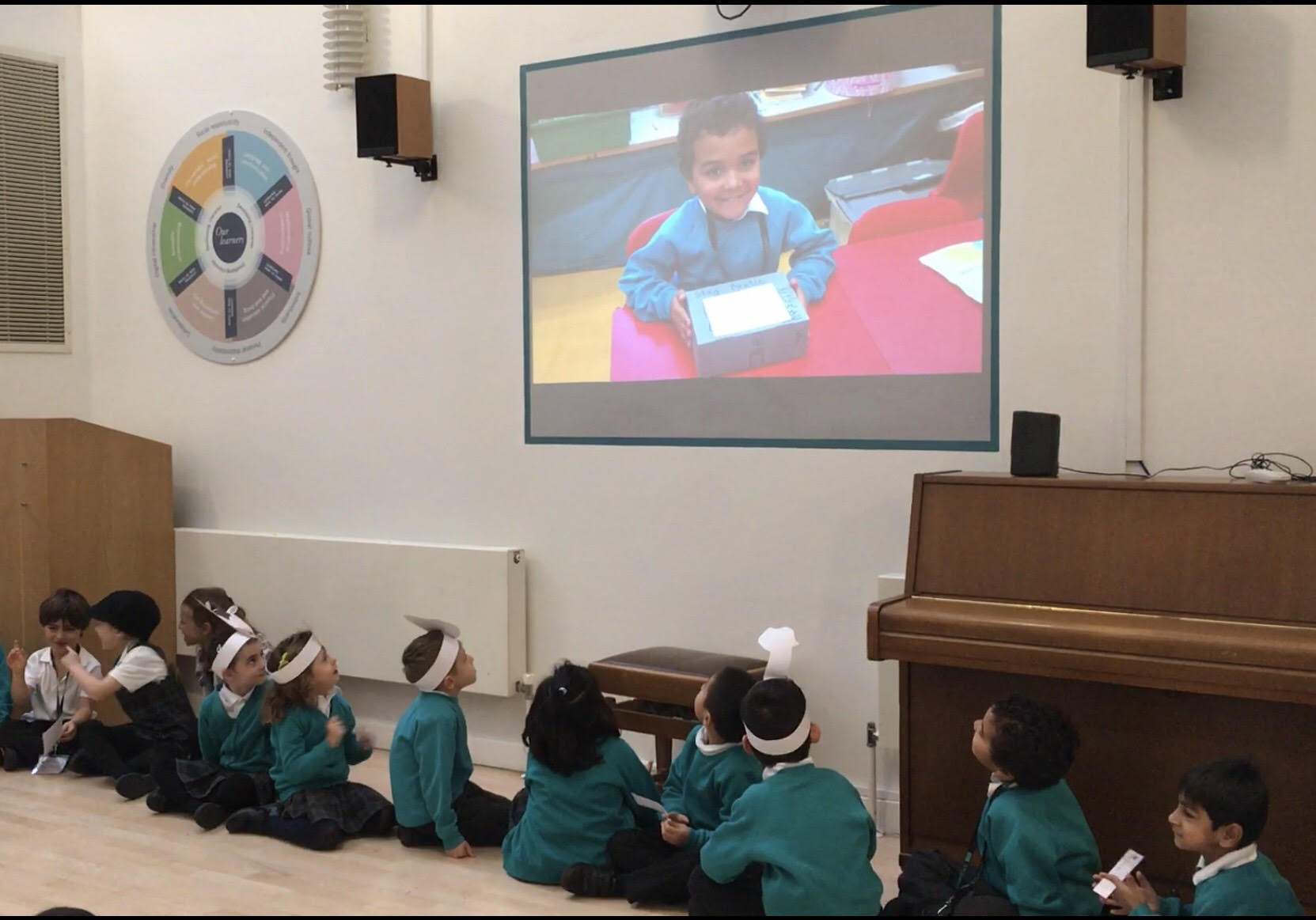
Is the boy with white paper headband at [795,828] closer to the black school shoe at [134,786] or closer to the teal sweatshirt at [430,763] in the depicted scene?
the teal sweatshirt at [430,763]

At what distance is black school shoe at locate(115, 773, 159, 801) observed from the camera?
4547 mm

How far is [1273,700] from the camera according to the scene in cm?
326

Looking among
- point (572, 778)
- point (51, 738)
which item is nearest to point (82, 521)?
point (51, 738)

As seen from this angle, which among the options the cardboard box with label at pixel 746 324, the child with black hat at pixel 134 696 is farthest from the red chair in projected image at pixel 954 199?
the child with black hat at pixel 134 696

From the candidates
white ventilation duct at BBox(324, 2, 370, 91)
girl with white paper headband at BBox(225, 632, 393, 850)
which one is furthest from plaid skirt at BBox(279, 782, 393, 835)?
white ventilation duct at BBox(324, 2, 370, 91)

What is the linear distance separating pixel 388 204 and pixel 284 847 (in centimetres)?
235

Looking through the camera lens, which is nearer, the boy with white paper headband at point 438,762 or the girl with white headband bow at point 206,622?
the boy with white paper headband at point 438,762

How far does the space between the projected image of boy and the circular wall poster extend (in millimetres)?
1551

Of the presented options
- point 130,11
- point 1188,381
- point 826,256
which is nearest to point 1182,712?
point 1188,381

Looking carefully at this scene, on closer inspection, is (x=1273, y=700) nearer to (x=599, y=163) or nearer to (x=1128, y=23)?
(x=1128, y=23)

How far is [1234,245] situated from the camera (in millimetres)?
3711

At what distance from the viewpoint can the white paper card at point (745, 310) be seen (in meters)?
4.43

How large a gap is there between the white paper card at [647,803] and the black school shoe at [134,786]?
1744 millimetres

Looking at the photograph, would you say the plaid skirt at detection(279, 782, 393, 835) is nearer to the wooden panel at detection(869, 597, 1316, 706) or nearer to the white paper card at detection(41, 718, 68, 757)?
the white paper card at detection(41, 718, 68, 757)
